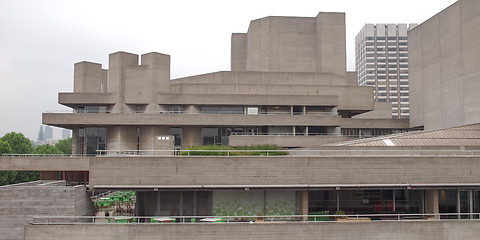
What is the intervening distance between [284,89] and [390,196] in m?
33.8

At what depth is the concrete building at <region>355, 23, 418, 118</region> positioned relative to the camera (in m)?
150

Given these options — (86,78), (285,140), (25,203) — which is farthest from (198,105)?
(25,203)

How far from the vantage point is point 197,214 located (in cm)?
2312

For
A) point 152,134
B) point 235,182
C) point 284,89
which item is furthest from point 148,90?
point 235,182

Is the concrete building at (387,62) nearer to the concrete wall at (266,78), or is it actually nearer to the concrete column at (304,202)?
the concrete wall at (266,78)

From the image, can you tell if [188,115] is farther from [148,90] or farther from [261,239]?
[261,239]

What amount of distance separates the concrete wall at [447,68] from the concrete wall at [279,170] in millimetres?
21210

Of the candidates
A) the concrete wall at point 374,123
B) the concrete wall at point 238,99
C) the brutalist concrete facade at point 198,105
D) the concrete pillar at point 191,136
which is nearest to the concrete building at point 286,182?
the brutalist concrete facade at point 198,105

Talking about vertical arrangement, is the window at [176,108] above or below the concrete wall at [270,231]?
above

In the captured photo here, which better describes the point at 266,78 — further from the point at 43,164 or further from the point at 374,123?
the point at 43,164

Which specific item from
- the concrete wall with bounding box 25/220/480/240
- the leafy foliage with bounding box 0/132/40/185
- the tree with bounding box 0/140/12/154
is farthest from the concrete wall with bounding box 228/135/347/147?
the tree with bounding box 0/140/12/154

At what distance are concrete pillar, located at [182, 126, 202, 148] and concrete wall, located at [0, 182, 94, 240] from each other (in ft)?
102

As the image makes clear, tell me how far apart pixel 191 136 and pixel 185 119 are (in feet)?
11.2

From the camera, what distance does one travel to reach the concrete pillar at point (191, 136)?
179 ft
